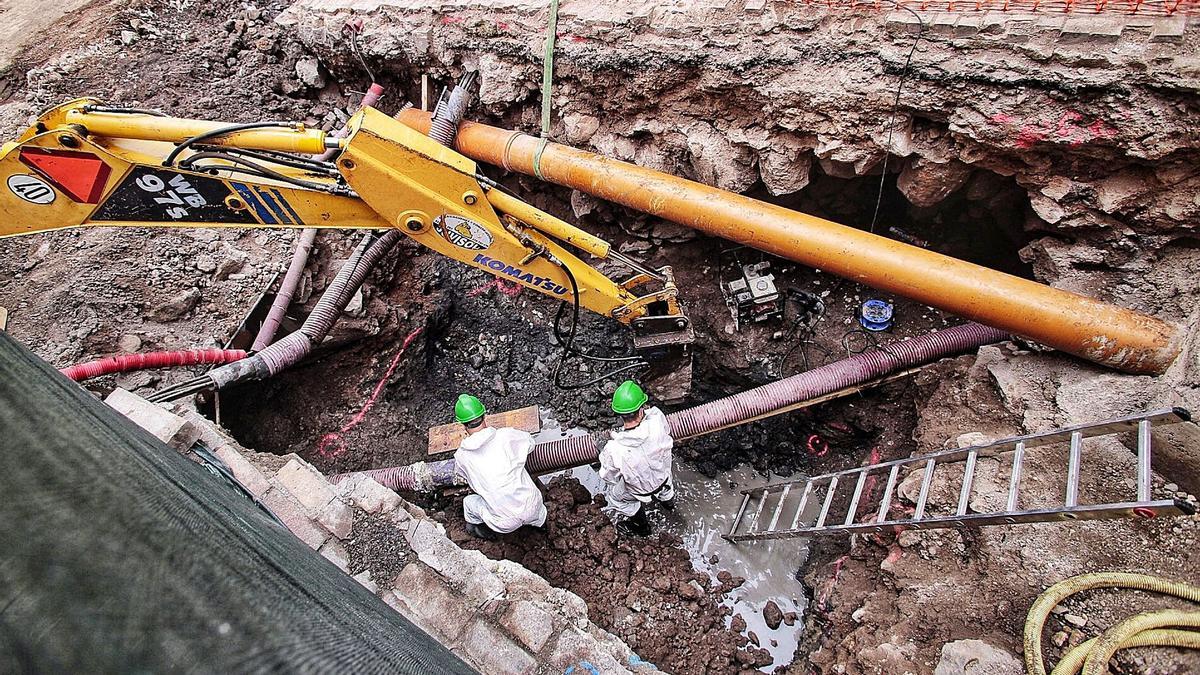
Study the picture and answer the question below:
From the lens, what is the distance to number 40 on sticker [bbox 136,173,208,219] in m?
3.62

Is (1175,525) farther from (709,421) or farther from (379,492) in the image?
(379,492)

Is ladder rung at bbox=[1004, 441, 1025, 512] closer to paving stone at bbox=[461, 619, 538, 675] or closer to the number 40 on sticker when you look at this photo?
paving stone at bbox=[461, 619, 538, 675]

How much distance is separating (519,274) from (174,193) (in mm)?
2162

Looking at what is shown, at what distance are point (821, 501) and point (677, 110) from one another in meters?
3.33

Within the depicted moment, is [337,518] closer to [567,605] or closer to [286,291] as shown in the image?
[567,605]

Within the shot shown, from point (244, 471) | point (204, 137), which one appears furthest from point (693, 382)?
point (204, 137)

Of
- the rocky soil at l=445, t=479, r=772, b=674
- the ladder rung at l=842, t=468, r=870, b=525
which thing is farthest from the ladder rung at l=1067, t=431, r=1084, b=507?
the rocky soil at l=445, t=479, r=772, b=674

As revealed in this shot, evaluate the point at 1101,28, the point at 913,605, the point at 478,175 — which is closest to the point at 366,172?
the point at 478,175

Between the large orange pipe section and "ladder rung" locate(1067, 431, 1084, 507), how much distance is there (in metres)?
0.76

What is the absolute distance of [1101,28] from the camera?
3328mm

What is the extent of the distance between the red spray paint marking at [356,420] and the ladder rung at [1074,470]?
5104 mm

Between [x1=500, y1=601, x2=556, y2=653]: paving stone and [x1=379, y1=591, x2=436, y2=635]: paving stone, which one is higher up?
[x1=379, y1=591, x2=436, y2=635]: paving stone

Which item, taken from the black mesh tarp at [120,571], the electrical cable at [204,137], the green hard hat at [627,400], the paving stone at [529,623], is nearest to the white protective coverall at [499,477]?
the green hard hat at [627,400]

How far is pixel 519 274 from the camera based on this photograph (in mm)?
4199
